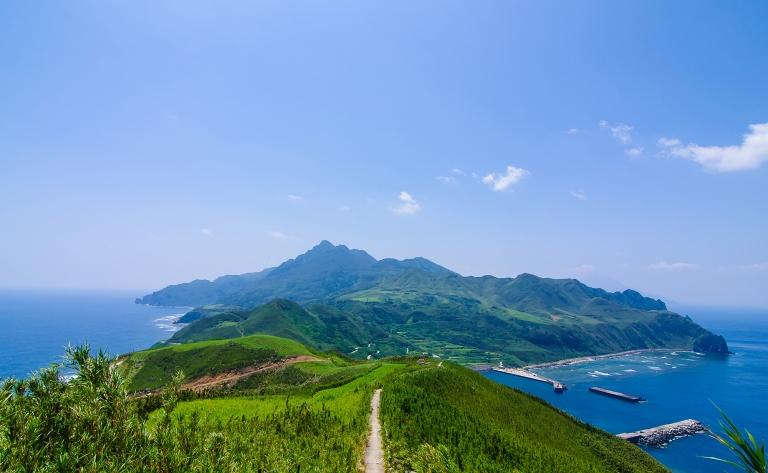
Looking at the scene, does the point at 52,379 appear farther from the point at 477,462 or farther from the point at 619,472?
the point at 619,472

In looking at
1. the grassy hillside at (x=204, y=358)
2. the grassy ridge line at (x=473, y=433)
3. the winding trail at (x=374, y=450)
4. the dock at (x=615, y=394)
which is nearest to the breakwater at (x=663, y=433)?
the dock at (x=615, y=394)

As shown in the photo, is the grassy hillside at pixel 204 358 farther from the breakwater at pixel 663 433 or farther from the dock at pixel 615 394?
the dock at pixel 615 394

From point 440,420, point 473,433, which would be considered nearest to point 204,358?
point 440,420

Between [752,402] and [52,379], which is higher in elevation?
[52,379]

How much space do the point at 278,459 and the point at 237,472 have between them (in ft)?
23.2

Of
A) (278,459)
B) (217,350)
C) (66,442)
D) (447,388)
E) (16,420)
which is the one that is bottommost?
(217,350)

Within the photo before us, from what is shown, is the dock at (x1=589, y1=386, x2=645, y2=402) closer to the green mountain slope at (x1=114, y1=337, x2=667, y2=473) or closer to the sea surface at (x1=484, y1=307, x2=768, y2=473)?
the sea surface at (x1=484, y1=307, x2=768, y2=473)

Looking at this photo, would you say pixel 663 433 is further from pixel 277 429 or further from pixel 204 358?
pixel 204 358

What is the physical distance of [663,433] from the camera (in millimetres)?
113938

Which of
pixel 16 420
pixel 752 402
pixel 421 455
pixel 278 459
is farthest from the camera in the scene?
pixel 752 402

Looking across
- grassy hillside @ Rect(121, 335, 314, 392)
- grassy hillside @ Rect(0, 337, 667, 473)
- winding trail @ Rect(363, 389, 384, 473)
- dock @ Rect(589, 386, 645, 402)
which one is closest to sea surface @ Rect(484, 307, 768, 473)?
dock @ Rect(589, 386, 645, 402)

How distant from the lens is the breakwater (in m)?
108

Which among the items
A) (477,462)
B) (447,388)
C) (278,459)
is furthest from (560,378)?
(278,459)

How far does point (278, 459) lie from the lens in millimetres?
19750
